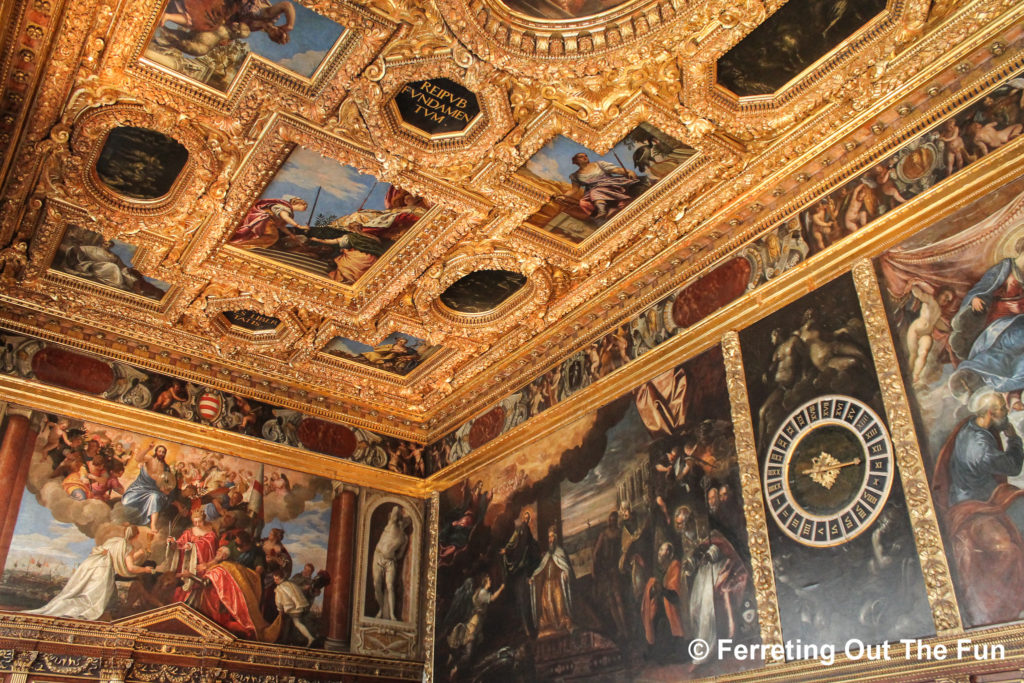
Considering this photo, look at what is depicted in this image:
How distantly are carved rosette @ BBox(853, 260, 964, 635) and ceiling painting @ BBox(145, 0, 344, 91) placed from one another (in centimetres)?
598

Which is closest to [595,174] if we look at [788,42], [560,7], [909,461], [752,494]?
[560,7]

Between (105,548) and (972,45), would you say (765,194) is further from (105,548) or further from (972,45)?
(105,548)

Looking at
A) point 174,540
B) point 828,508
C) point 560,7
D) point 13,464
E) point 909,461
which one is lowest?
point 828,508

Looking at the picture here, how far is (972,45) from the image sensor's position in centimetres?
775

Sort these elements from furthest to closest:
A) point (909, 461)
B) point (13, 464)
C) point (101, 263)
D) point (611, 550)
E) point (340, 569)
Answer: point (340, 569)
point (101, 263)
point (13, 464)
point (611, 550)
point (909, 461)

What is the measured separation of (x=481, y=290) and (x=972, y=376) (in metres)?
6.97

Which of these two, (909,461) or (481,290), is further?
(481,290)

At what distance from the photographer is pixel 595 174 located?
10.1 metres

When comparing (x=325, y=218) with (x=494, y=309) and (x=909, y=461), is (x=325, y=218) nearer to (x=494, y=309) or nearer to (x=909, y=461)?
(x=494, y=309)

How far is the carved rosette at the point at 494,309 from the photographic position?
11438mm

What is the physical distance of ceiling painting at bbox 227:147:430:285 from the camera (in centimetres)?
1020

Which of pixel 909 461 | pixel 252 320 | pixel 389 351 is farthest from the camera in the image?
pixel 389 351

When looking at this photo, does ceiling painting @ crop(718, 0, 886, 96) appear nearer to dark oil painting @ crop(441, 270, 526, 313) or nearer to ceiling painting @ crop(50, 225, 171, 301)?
dark oil painting @ crop(441, 270, 526, 313)

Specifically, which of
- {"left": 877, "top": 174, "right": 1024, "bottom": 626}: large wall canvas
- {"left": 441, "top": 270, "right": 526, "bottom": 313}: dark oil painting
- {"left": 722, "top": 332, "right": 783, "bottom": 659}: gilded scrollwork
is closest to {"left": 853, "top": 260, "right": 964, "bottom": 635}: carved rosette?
{"left": 877, "top": 174, "right": 1024, "bottom": 626}: large wall canvas
